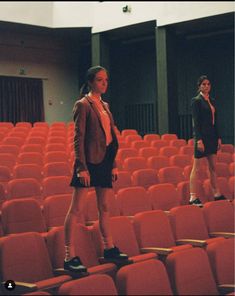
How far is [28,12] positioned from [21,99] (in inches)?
91.0

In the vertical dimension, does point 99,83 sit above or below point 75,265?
above

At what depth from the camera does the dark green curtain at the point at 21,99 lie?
11508mm

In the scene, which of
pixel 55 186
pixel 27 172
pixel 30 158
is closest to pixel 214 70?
pixel 30 158

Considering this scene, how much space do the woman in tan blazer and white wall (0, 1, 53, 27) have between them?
793 cm

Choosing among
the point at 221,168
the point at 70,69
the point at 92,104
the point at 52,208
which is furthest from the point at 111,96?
the point at 92,104

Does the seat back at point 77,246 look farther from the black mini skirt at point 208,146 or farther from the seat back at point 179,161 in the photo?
the seat back at point 179,161

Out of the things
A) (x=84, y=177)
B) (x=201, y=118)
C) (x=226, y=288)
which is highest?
(x=201, y=118)

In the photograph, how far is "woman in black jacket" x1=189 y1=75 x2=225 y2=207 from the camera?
4203mm

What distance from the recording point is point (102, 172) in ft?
8.39

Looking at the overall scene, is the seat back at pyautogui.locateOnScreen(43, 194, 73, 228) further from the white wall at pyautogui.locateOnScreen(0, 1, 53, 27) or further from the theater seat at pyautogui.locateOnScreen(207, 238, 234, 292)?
the white wall at pyautogui.locateOnScreen(0, 1, 53, 27)

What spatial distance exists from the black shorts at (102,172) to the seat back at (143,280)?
54cm

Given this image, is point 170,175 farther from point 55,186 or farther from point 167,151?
point 167,151

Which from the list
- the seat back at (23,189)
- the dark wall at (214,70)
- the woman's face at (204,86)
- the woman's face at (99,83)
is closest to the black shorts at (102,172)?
the woman's face at (99,83)

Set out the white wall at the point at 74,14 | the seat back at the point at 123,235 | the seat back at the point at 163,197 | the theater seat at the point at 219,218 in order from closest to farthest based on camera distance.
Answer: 1. the seat back at the point at 123,235
2. the theater seat at the point at 219,218
3. the seat back at the point at 163,197
4. the white wall at the point at 74,14
